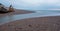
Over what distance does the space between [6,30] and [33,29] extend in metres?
1.77

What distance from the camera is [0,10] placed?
2447 cm

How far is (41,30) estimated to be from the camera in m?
10.4

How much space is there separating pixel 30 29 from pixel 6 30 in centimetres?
158

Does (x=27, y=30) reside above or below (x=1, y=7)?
above

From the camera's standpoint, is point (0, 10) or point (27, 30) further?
point (0, 10)

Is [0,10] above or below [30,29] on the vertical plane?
below

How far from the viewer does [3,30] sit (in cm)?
1032

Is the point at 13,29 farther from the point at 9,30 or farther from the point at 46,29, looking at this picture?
the point at 46,29

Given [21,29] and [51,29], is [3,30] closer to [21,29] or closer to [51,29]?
[21,29]

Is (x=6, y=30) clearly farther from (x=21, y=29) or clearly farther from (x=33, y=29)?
(x=33, y=29)

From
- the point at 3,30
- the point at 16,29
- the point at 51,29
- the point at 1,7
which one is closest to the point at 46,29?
the point at 51,29

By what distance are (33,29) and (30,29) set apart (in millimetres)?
198

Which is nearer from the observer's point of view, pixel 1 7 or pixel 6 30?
pixel 6 30

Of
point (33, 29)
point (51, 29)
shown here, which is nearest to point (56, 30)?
point (51, 29)
